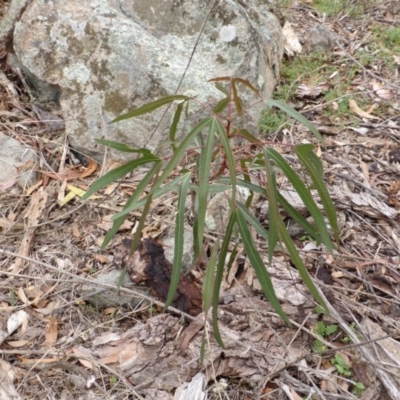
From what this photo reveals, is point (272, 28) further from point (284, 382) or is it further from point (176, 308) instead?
point (284, 382)

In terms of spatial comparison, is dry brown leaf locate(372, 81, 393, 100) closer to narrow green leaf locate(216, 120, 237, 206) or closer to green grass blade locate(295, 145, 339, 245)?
green grass blade locate(295, 145, 339, 245)

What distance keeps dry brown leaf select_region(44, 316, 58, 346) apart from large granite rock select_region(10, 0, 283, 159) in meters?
0.90

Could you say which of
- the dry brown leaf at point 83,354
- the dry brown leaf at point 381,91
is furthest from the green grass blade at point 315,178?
the dry brown leaf at point 381,91

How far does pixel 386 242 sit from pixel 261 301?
67cm

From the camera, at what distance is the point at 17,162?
7.50 ft

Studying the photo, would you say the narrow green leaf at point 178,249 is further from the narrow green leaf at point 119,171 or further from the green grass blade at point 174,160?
the green grass blade at point 174,160

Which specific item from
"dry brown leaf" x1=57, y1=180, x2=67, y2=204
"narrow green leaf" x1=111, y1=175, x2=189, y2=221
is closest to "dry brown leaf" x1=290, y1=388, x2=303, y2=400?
"narrow green leaf" x1=111, y1=175, x2=189, y2=221

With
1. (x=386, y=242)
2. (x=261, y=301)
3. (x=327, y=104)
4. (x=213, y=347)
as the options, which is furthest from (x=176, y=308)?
(x=327, y=104)

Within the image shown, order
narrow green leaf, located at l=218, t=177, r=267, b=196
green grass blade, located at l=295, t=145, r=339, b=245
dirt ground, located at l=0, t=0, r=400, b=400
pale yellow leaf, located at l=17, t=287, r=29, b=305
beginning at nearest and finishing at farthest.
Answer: green grass blade, located at l=295, t=145, r=339, b=245 < narrow green leaf, located at l=218, t=177, r=267, b=196 < dirt ground, located at l=0, t=0, r=400, b=400 < pale yellow leaf, located at l=17, t=287, r=29, b=305

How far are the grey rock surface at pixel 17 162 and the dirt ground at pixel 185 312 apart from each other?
1.8 inches

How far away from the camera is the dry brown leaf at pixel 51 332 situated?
169 cm

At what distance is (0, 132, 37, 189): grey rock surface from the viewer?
7.29 feet

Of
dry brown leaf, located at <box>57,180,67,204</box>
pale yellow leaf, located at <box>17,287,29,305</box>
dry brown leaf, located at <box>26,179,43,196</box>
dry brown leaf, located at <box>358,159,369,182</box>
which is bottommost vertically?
pale yellow leaf, located at <box>17,287,29,305</box>

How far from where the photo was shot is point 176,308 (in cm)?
170
